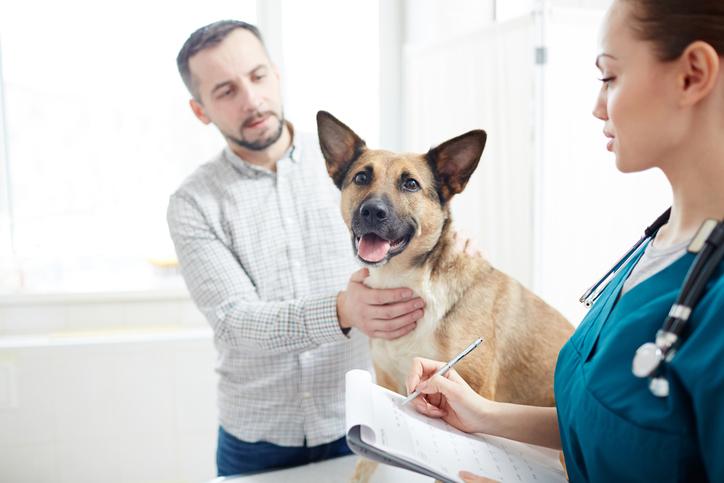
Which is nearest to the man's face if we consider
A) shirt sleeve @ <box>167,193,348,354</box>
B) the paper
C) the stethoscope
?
shirt sleeve @ <box>167,193,348,354</box>

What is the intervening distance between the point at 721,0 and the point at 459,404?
69 centimetres

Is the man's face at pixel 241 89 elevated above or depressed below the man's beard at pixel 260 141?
above

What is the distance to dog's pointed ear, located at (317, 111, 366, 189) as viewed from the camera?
130 centimetres

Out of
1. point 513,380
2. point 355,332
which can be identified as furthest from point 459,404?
point 355,332

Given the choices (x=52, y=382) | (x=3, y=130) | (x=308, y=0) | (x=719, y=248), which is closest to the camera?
(x=719, y=248)

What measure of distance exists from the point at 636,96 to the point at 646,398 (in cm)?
35

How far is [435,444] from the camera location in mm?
907

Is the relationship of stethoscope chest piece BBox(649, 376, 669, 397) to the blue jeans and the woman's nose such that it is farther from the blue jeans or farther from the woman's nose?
the blue jeans

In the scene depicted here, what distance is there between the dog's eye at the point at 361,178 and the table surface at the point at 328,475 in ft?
2.10

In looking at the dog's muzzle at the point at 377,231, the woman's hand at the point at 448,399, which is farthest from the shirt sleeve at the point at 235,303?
the woman's hand at the point at 448,399

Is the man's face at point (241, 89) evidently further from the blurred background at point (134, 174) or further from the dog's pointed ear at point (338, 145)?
the blurred background at point (134, 174)

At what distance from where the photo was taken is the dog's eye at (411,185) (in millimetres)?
1232

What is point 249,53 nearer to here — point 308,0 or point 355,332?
point 355,332

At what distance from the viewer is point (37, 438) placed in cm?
272
